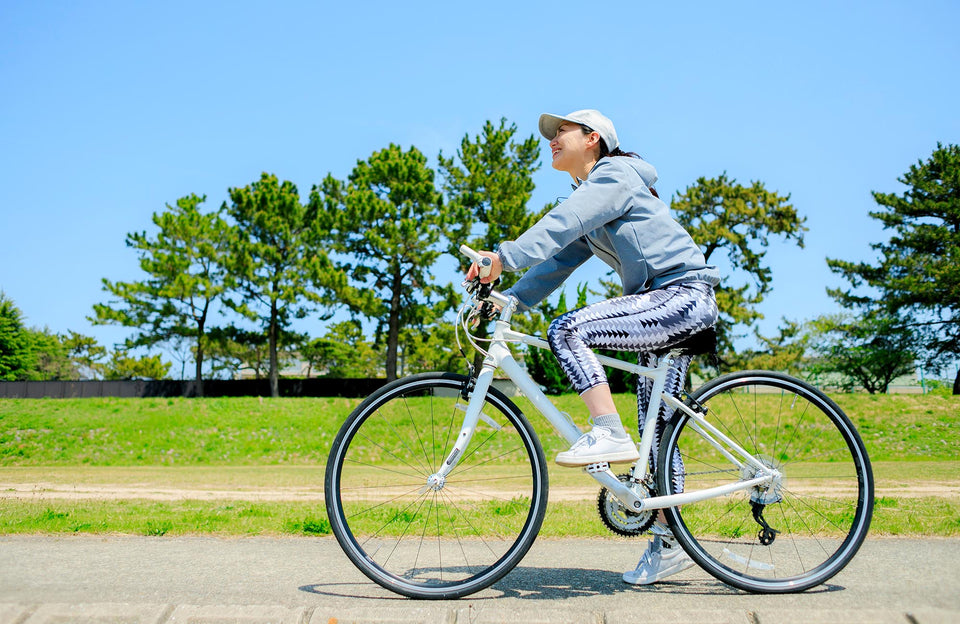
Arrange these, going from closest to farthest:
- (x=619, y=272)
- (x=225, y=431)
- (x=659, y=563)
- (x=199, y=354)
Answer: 1. (x=659, y=563)
2. (x=619, y=272)
3. (x=225, y=431)
4. (x=199, y=354)

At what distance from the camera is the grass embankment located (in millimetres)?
12484

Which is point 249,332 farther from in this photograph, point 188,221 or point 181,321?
point 188,221

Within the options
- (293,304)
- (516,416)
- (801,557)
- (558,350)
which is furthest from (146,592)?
(293,304)

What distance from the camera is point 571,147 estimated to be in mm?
3473

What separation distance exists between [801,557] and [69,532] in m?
4.20

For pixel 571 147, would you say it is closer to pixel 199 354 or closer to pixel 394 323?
pixel 394 323

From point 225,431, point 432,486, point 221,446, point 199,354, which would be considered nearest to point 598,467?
point 432,486

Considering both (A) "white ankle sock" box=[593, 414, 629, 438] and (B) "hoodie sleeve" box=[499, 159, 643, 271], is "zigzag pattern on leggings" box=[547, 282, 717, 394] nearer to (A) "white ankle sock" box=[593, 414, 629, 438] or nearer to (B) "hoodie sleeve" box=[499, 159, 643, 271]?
(A) "white ankle sock" box=[593, 414, 629, 438]

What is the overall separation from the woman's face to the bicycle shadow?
71.2 inches

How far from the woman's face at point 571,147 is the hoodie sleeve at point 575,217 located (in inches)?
9.1

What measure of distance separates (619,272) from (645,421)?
2.21ft

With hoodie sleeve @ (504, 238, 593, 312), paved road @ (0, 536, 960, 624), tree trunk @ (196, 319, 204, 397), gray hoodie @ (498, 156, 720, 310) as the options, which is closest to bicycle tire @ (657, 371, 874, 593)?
paved road @ (0, 536, 960, 624)

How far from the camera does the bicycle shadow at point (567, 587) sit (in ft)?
9.92

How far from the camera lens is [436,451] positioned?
3.49m
